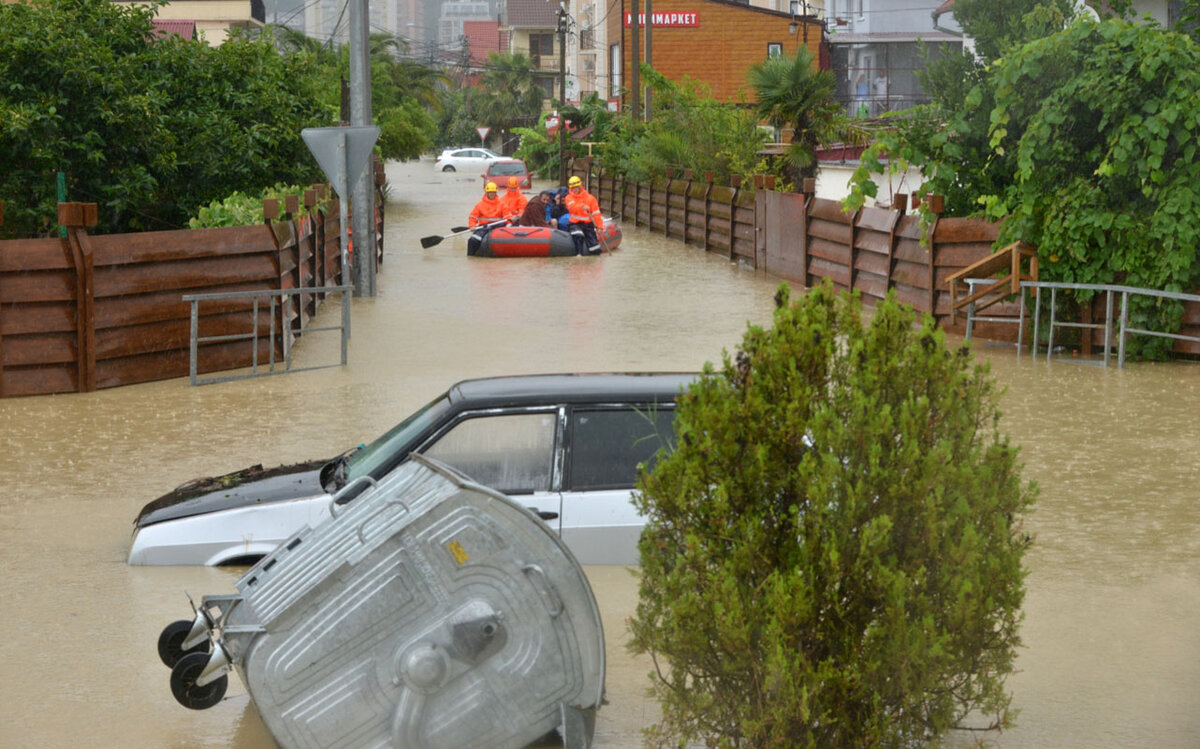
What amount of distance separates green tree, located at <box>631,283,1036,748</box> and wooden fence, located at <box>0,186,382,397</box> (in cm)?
1034

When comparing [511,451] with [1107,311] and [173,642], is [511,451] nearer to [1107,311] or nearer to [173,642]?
[173,642]

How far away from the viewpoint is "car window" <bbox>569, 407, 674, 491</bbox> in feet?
24.0

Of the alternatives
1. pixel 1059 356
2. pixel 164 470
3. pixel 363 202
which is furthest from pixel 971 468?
pixel 363 202

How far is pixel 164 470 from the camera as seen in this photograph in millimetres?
10828

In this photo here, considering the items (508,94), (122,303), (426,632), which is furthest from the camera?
(508,94)

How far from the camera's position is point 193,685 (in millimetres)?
5871

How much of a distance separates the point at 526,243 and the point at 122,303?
1553 cm

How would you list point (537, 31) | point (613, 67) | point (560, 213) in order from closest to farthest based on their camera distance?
point (560, 213), point (613, 67), point (537, 31)

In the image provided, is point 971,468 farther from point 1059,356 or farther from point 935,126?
point 935,126

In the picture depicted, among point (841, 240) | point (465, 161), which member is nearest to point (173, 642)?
point (841, 240)

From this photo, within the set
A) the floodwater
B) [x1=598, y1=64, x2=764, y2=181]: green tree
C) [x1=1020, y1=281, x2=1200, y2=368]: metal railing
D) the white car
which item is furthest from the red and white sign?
[x1=1020, y1=281, x2=1200, y2=368]: metal railing

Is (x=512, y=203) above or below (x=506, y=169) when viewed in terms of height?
above

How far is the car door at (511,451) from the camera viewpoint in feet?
23.8

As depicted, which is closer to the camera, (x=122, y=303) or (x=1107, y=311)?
(x=122, y=303)
